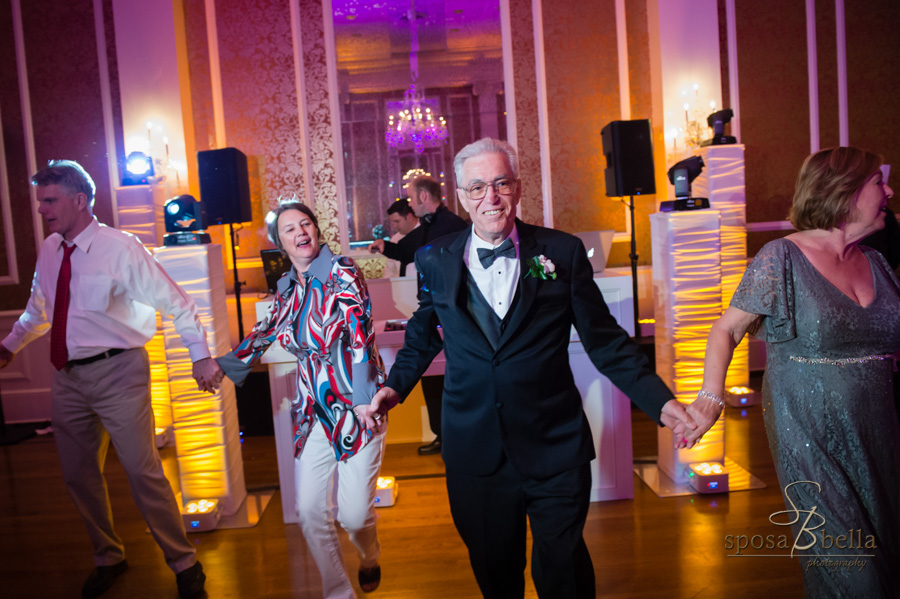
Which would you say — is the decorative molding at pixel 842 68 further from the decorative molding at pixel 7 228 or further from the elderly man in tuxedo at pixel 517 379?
the decorative molding at pixel 7 228

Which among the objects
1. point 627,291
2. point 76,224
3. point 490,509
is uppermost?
point 76,224

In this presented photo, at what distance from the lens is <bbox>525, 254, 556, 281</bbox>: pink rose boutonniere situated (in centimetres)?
191

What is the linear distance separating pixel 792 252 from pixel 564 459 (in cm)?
96

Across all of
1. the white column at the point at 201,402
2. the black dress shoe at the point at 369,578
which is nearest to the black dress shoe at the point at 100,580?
the white column at the point at 201,402

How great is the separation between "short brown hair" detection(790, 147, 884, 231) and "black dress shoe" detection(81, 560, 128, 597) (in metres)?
3.26

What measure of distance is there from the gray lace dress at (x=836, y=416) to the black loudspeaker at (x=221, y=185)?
16.2ft

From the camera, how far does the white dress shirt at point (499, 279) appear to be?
6.48ft

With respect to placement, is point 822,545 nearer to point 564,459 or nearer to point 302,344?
point 564,459

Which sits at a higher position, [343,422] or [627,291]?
[627,291]

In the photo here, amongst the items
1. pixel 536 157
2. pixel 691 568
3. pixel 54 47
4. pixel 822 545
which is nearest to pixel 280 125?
pixel 54 47

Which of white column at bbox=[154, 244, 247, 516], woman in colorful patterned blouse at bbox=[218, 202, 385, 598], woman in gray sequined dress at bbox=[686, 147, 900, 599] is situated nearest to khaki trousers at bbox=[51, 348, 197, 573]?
white column at bbox=[154, 244, 247, 516]

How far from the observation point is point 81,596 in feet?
9.75

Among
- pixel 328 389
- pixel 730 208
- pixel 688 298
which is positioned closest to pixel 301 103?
pixel 730 208

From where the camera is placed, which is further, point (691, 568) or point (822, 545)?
point (691, 568)
